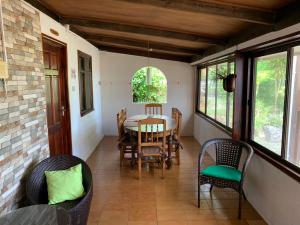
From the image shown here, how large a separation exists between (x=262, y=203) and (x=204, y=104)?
3.20 m

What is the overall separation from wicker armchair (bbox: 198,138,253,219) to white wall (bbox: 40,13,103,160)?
206 cm

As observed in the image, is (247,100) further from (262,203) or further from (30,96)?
(30,96)

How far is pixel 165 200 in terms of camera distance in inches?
119

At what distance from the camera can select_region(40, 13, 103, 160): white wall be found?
127 inches

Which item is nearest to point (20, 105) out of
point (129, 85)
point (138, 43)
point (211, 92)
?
point (138, 43)

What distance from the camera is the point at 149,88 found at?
6.39m

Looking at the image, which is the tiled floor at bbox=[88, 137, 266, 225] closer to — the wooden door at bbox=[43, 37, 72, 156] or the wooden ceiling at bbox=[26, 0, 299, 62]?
the wooden door at bbox=[43, 37, 72, 156]

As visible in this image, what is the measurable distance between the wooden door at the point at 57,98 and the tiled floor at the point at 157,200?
79 cm

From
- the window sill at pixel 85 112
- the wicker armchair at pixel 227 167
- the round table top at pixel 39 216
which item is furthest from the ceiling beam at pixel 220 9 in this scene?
the window sill at pixel 85 112

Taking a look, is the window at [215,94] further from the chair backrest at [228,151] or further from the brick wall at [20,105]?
the brick wall at [20,105]

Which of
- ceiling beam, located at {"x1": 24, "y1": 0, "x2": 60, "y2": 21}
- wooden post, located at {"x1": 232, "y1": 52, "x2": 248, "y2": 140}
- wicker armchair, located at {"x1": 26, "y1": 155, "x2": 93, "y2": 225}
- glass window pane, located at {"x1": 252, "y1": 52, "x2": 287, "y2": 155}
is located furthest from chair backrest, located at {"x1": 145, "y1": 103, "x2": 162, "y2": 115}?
wicker armchair, located at {"x1": 26, "y1": 155, "x2": 93, "y2": 225}

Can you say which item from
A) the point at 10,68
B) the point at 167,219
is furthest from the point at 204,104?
the point at 10,68

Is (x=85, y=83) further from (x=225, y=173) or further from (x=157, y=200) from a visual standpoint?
(x=225, y=173)

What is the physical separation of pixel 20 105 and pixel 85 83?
270 cm
